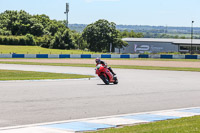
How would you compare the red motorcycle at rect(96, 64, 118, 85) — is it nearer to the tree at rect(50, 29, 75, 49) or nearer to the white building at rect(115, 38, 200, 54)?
the tree at rect(50, 29, 75, 49)

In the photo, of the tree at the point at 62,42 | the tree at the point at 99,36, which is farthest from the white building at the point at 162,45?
the tree at the point at 62,42

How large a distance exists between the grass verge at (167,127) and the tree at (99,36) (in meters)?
123

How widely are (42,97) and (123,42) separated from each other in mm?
125726

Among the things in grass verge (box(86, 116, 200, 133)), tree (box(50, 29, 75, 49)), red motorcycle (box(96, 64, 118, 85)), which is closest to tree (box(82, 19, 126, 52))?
tree (box(50, 29, 75, 49))

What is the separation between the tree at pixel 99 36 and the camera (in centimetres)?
13338

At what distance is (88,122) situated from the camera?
9.87m

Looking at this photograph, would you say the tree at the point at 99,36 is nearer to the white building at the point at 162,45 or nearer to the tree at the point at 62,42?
the white building at the point at 162,45

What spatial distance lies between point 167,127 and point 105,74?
13085 millimetres

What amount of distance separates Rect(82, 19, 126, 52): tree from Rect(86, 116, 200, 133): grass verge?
405 ft

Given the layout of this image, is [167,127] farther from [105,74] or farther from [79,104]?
[105,74]

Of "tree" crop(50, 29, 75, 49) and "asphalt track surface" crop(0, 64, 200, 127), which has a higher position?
"tree" crop(50, 29, 75, 49)

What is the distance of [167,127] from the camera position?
873 cm

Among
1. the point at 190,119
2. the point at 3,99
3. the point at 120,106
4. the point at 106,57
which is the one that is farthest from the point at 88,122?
the point at 106,57

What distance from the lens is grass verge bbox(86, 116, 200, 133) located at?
27.1 ft
